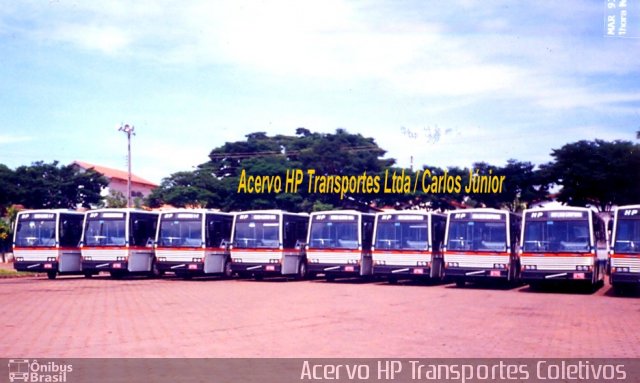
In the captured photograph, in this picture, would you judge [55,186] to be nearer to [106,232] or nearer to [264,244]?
[106,232]

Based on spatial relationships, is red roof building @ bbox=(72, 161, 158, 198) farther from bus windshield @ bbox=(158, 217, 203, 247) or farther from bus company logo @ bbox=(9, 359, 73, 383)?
bus company logo @ bbox=(9, 359, 73, 383)

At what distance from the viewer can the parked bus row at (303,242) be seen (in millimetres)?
23438

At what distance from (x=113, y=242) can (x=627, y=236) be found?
18.7 meters

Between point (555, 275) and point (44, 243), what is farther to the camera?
point (44, 243)

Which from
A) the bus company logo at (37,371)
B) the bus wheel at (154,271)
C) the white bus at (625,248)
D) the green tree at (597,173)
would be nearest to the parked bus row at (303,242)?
the bus wheel at (154,271)

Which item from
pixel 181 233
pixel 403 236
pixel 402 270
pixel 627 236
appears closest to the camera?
pixel 627 236

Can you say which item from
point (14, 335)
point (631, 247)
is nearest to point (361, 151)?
point (631, 247)

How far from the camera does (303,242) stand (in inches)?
1169

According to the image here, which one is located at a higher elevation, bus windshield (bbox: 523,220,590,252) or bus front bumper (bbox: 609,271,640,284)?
bus windshield (bbox: 523,220,590,252)

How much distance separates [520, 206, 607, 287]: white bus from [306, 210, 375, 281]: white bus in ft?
21.6

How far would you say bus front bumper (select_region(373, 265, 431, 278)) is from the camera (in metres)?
25.0

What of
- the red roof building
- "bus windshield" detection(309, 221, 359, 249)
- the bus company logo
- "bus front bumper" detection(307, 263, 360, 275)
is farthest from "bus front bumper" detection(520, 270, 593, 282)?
the red roof building

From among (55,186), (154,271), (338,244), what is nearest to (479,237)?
(338,244)

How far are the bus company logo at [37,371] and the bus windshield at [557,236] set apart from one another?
54.9 feet
